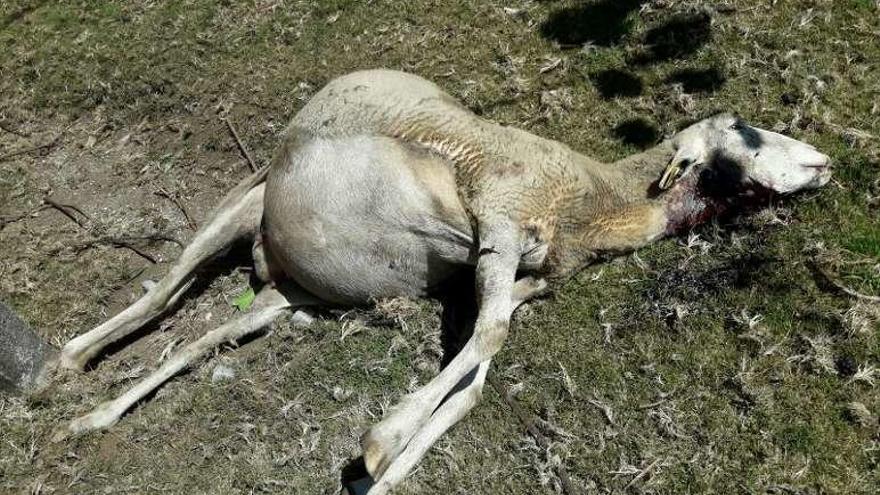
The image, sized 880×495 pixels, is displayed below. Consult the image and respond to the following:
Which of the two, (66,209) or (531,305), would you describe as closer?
(531,305)

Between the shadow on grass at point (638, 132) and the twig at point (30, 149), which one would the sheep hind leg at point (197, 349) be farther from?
the twig at point (30, 149)

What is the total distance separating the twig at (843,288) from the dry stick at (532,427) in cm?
182

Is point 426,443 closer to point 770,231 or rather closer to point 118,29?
point 770,231

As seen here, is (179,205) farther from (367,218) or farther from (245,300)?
(367,218)

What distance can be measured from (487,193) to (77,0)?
17.6ft

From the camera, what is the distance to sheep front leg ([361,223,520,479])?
369 cm

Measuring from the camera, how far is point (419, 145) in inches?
165

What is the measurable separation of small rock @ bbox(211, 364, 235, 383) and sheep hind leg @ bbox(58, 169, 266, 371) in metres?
0.56

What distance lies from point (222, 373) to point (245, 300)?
1.79 feet

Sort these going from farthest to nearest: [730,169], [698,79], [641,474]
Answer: [698,79]
[730,169]
[641,474]

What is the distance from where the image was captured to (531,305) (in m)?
4.57

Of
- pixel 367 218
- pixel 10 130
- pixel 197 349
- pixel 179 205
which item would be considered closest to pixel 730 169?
pixel 367 218

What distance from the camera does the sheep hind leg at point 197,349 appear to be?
427 centimetres

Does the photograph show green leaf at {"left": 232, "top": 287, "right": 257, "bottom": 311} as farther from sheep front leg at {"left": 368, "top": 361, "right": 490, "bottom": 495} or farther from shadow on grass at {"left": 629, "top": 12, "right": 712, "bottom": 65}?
shadow on grass at {"left": 629, "top": 12, "right": 712, "bottom": 65}
